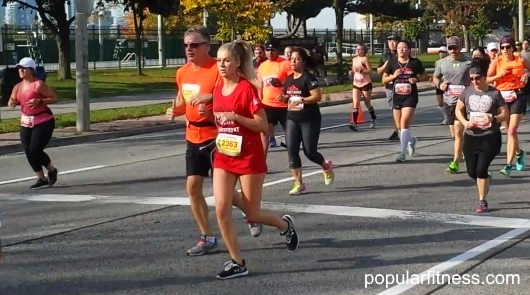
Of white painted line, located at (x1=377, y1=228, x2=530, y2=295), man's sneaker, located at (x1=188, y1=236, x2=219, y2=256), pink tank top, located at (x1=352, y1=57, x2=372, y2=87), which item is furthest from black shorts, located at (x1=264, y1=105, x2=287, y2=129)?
pink tank top, located at (x1=352, y1=57, x2=372, y2=87)

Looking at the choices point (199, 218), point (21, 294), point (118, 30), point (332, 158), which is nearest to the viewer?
point (21, 294)

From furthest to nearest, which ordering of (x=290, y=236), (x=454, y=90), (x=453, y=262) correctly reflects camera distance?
(x=454, y=90) → (x=290, y=236) → (x=453, y=262)

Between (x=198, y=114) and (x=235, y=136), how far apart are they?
0.80 m

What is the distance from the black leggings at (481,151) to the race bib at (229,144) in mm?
3495

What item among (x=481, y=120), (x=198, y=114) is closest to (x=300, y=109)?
(x=481, y=120)

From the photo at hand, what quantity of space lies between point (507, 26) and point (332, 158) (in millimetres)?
82759

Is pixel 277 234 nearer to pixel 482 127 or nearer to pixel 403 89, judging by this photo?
pixel 482 127

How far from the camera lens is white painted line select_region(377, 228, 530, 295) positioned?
683 centimetres

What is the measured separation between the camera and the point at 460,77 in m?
13.2

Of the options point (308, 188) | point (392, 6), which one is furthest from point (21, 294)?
point (392, 6)

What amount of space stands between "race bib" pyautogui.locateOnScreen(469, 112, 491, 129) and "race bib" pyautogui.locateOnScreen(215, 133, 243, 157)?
3.51 metres

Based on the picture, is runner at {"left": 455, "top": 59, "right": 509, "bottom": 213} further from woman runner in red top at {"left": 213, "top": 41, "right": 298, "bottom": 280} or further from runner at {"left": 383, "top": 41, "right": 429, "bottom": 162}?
runner at {"left": 383, "top": 41, "right": 429, "bottom": 162}

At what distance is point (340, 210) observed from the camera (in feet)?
32.9

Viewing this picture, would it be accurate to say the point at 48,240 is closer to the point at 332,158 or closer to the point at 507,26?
the point at 332,158
